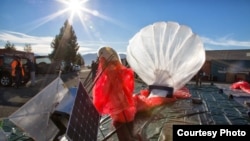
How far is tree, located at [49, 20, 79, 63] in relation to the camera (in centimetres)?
5625

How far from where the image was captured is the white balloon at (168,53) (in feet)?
28.6

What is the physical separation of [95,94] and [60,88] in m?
0.80

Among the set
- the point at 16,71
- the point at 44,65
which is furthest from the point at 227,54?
the point at 16,71

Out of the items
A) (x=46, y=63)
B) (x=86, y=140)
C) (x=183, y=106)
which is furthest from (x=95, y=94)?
(x=46, y=63)

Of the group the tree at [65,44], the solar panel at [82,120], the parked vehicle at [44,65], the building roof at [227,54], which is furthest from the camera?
the tree at [65,44]

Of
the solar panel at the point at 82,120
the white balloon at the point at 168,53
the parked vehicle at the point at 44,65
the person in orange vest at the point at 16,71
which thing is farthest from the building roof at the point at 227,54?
the solar panel at the point at 82,120

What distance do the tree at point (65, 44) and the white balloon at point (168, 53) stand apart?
47825mm

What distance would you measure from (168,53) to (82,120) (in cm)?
627

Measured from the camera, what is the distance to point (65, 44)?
57.8 m

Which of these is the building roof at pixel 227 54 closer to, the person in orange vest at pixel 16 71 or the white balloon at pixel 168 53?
→ the person in orange vest at pixel 16 71

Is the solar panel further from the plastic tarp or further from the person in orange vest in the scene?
the person in orange vest

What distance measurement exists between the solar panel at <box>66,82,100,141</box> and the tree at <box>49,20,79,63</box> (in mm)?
53439

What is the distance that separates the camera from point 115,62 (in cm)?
417

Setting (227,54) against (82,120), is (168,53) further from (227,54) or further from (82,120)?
(227,54)
